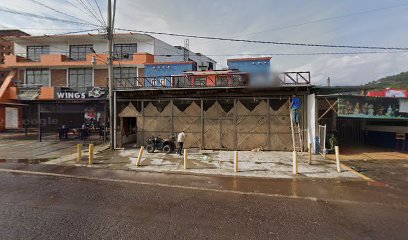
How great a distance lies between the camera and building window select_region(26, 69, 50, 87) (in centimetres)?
3209

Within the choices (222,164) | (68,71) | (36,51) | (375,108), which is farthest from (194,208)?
(36,51)

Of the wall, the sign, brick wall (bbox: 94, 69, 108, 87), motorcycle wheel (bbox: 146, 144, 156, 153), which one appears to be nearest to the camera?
motorcycle wheel (bbox: 146, 144, 156, 153)

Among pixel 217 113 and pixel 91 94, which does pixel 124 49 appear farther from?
pixel 217 113

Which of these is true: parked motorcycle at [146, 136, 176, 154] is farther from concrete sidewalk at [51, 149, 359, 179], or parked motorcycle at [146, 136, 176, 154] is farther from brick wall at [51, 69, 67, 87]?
brick wall at [51, 69, 67, 87]

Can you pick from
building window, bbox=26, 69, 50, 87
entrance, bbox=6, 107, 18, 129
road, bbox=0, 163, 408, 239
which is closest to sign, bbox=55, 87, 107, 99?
building window, bbox=26, 69, 50, 87

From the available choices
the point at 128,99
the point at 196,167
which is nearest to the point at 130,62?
the point at 128,99

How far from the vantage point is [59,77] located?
105 ft

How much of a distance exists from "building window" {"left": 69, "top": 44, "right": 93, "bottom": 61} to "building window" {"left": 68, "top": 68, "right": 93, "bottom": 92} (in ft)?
9.73

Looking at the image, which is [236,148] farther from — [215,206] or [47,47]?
[47,47]

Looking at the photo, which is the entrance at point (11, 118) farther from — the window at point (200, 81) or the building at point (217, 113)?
the window at point (200, 81)

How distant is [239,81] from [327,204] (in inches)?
609

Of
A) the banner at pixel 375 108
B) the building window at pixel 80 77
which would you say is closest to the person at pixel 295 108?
the banner at pixel 375 108

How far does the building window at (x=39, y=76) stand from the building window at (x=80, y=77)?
3329 mm

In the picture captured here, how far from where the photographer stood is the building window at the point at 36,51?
114 feet
